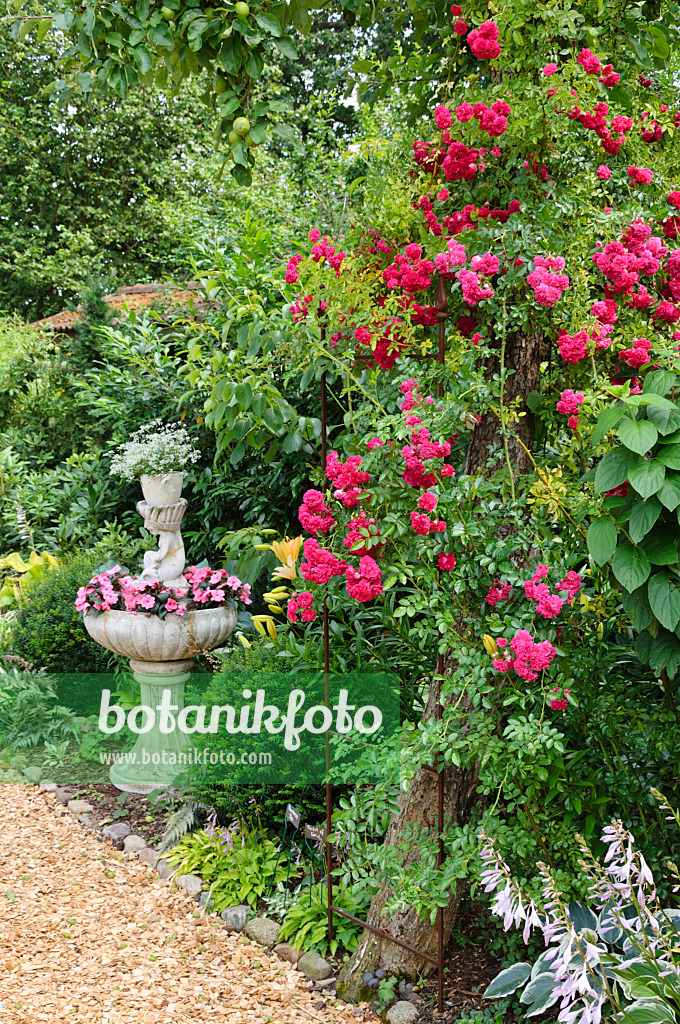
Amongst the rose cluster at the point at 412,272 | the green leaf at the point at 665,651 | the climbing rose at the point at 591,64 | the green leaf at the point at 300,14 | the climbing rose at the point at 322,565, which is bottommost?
the climbing rose at the point at 322,565

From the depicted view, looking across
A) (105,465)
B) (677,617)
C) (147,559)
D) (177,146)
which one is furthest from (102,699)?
(177,146)

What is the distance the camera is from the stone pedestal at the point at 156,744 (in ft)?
12.0

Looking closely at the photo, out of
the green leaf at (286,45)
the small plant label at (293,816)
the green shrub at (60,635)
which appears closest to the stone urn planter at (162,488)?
the green shrub at (60,635)

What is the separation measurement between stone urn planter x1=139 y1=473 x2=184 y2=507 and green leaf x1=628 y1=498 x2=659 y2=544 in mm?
2585

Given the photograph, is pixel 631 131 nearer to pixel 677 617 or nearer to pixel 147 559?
pixel 677 617

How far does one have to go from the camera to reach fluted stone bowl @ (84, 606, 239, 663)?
11.6 feet

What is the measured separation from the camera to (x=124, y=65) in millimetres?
2264

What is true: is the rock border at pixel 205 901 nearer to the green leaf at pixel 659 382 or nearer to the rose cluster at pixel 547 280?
the green leaf at pixel 659 382

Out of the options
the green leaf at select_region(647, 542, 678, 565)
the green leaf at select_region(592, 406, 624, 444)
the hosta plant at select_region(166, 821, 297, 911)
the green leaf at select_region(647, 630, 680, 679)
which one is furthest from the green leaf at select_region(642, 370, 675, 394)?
the hosta plant at select_region(166, 821, 297, 911)

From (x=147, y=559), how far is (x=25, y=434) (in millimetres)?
3719

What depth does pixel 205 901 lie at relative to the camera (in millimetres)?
2803

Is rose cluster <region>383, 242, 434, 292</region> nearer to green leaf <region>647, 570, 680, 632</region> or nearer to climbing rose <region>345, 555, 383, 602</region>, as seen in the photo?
climbing rose <region>345, 555, 383, 602</region>

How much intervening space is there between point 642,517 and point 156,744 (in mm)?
2942

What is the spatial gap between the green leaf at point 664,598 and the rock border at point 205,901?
1501 mm
